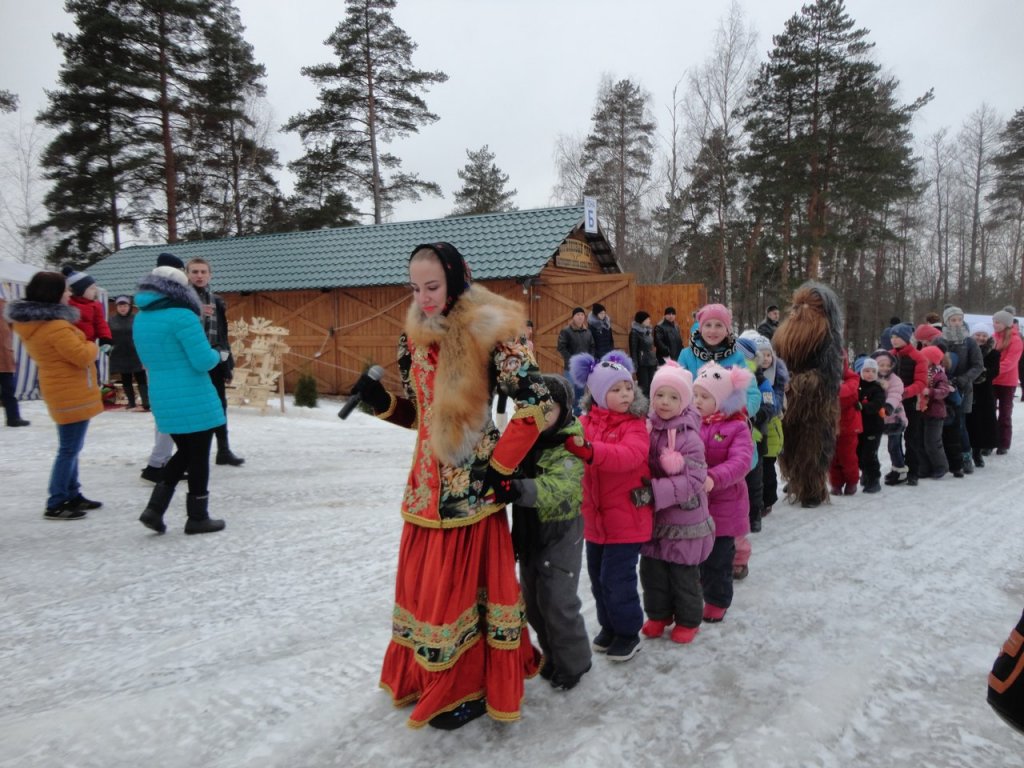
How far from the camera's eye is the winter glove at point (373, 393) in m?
2.69

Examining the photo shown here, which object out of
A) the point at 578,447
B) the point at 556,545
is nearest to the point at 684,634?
the point at 556,545

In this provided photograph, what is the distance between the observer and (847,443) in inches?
256

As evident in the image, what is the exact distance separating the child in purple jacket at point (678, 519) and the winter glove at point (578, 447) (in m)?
0.59

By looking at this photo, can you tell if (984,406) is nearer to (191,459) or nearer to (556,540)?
(556,540)

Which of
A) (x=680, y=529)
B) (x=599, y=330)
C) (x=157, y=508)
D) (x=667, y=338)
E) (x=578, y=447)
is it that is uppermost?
(x=599, y=330)

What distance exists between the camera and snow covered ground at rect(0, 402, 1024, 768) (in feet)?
8.09

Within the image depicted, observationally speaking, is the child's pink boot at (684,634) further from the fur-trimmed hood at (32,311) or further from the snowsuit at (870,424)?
the fur-trimmed hood at (32,311)

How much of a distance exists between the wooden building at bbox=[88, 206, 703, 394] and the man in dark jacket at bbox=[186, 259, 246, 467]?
6131mm

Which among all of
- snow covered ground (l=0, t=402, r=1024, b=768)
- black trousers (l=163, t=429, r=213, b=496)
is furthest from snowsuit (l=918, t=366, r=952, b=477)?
black trousers (l=163, t=429, r=213, b=496)

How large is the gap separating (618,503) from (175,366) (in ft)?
11.0

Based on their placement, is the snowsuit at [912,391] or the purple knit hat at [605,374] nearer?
the purple knit hat at [605,374]

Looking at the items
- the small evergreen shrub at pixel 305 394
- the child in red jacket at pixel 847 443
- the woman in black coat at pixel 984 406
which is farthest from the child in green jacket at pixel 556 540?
the small evergreen shrub at pixel 305 394

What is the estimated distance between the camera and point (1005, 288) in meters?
35.2

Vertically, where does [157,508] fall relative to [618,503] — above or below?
below
